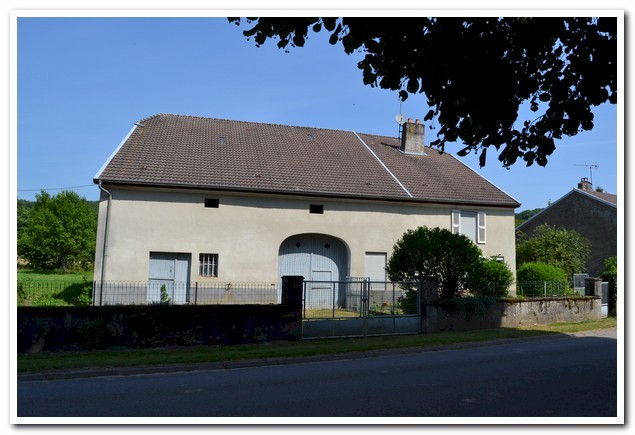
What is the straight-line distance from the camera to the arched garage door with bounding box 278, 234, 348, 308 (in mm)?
24203

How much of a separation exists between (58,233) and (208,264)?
40.9 m

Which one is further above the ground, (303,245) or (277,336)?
(303,245)

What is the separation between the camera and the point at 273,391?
8.02 metres

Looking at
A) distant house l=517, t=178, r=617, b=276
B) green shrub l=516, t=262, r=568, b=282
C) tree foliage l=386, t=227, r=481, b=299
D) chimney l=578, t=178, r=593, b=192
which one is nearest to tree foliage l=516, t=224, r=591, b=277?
distant house l=517, t=178, r=617, b=276

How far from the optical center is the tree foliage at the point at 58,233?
57.1 m

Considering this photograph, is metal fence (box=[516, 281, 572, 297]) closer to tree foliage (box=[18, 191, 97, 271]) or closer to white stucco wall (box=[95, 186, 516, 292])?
white stucco wall (box=[95, 186, 516, 292])

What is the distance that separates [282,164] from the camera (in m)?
25.5

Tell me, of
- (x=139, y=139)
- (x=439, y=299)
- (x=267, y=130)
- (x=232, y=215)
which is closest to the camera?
(x=439, y=299)

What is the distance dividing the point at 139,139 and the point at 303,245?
8.24 metres

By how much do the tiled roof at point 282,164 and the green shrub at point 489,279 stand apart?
15.3 ft

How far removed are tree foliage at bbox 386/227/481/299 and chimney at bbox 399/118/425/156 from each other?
44.7ft

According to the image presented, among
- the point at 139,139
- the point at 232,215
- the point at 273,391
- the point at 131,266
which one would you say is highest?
the point at 139,139
